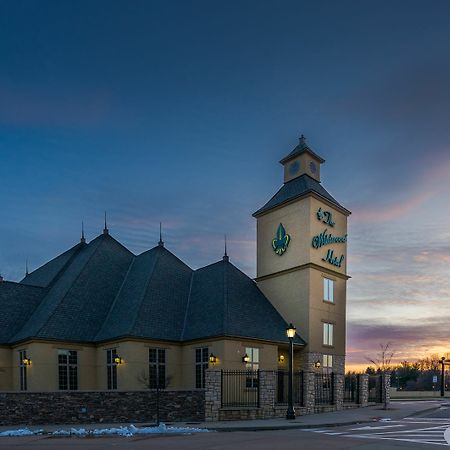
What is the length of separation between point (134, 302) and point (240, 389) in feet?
29.5

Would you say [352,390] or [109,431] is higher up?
[109,431]

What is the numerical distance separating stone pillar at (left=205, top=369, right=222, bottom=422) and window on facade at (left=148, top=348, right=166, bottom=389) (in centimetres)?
Result: 611

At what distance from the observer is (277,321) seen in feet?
107

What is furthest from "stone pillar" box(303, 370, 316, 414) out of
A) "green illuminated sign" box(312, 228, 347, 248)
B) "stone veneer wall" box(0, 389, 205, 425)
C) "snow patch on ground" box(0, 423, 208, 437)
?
"snow patch on ground" box(0, 423, 208, 437)

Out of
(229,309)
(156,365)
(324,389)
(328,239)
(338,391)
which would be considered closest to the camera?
(156,365)

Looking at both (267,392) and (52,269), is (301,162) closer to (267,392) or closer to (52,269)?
(267,392)

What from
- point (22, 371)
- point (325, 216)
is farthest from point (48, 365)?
point (325, 216)

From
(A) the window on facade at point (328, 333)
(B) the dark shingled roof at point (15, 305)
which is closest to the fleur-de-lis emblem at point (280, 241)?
(A) the window on facade at point (328, 333)

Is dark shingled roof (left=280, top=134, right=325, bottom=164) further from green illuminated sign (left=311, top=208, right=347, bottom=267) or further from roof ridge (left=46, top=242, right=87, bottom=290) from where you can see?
roof ridge (left=46, top=242, right=87, bottom=290)

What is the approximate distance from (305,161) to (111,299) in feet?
57.5

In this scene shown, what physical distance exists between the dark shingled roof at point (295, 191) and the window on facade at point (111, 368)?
50.2 ft

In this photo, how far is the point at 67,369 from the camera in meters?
29.1

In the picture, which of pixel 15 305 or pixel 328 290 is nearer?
pixel 15 305

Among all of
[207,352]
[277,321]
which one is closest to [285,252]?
[277,321]
